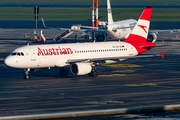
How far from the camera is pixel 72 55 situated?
222ft

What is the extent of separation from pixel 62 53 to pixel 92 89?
978 cm

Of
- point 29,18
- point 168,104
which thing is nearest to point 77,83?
point 168,104

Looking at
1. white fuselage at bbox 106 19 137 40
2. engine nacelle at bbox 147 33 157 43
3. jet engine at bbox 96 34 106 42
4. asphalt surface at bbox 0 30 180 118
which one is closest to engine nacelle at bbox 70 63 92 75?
asphalt surface at bbox 0 30 180 118

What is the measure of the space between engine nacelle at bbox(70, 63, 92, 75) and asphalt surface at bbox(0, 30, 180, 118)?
29.0 inches

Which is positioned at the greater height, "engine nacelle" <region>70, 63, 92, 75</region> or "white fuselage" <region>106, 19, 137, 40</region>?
"white fuselage" <region>106, 19, 137, 40</region>

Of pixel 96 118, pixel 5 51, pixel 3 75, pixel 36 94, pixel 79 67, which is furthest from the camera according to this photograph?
pixel 5 51

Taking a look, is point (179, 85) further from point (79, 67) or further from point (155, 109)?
point (155, 109)

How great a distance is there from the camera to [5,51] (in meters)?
97.9

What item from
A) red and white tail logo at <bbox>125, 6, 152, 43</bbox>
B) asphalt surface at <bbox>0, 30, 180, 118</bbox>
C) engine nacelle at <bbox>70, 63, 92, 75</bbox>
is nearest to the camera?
asphalt surface at <bbox>0, 30, 180, 118</bbox>

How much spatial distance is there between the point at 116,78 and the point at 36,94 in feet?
42.0

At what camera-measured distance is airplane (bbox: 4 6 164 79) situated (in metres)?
65.2

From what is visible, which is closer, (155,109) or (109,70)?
(155,109)

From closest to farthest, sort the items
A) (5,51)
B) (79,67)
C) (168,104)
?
1. (168,104)
2. (79,67)
3. (5,51)

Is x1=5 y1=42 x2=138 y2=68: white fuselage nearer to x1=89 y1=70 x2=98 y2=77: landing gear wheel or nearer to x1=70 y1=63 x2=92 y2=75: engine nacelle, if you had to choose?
x1=70 y1=63 x2=92 y2=75: engine nacelle
